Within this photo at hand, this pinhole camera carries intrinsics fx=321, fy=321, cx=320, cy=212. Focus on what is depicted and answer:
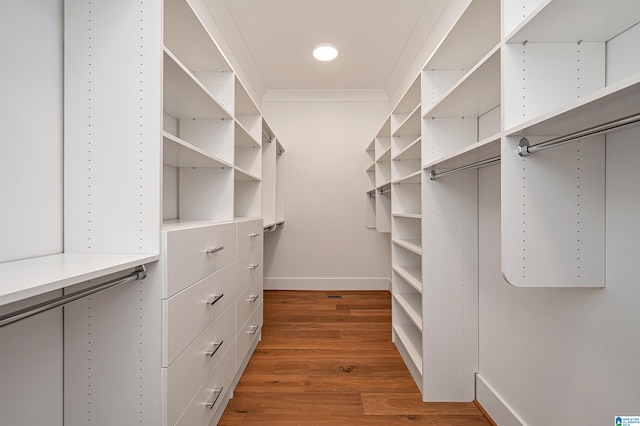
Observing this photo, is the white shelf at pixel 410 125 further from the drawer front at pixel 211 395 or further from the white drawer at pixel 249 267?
the drawer front at pixel 211 395

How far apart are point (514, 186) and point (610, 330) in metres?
0.52

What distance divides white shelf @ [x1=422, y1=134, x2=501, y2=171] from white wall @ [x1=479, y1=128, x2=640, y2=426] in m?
0.18

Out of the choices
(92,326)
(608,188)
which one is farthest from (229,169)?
(608,188)

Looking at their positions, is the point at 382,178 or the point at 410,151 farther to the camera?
the point at 382,178

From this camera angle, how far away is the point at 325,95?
4027 millimetres

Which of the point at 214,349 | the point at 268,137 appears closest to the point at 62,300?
the point at 214,349

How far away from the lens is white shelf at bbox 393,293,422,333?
6.37 feet

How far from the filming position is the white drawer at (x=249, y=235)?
1.87 meters

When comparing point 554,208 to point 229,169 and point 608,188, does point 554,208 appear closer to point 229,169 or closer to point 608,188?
point 608,188

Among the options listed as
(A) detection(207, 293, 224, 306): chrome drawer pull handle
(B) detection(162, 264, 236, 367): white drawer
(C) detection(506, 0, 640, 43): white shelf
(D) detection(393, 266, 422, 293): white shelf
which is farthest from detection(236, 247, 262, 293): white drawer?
(C) detection(506, 0, 640, 43): white shelf

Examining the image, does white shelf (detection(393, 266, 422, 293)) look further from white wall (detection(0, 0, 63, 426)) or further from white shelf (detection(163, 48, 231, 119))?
white wall (detection(0, 0, 63, 426))

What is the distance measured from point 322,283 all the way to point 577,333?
123 inches

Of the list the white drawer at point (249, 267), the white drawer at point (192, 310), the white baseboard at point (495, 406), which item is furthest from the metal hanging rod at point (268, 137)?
the white baseboard at point (495, 406)

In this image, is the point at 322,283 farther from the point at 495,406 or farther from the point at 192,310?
the point at 192,310
